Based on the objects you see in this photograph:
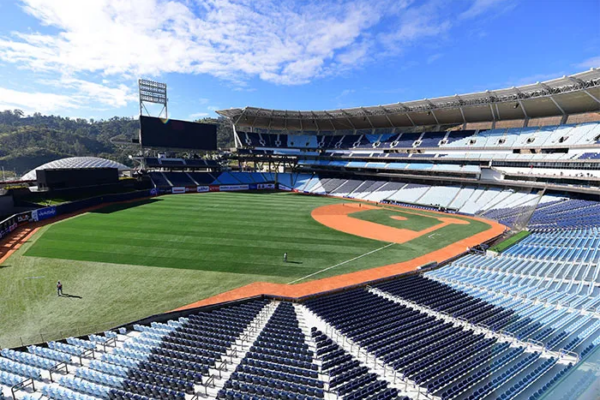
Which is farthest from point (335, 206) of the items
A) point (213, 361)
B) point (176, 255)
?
point (213, 361)

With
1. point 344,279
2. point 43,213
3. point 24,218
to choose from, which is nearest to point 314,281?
point 344,279

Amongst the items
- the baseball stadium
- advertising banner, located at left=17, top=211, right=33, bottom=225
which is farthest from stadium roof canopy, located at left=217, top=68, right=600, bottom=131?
advertising banner, located at left=17, top=211, right=33, bottom=225

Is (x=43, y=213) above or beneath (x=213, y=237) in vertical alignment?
above

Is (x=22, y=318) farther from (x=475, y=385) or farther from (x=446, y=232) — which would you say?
(x=446, y=232)

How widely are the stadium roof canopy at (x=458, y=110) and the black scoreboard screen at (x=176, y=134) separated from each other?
781cm

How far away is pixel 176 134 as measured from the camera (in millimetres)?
62344

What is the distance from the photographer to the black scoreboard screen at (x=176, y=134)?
58.8 m

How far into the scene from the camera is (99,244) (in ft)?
85.4

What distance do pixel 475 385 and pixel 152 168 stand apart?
7267cm

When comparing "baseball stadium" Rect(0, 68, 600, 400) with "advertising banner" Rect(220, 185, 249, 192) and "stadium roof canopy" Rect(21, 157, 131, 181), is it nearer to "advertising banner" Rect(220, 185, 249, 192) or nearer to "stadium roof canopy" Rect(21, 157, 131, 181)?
"stadium roof canopy" Rect(21, 157, 131, 181)

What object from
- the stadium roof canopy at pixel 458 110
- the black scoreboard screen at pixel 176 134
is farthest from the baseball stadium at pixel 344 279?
the black scoreboard screen at pixel 176 134

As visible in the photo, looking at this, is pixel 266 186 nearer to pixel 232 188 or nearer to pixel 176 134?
pixel 232 188

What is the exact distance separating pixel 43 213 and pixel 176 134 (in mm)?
33271

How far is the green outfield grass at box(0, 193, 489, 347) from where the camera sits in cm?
1568
